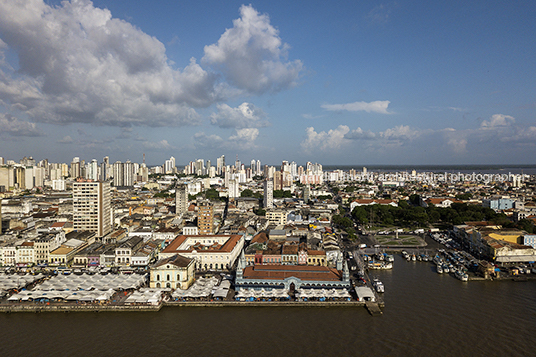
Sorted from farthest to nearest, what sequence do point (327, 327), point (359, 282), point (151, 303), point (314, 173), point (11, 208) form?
point (314, 173), point (11, 208), point (359, 282), point (151, 303), point (327, 327)

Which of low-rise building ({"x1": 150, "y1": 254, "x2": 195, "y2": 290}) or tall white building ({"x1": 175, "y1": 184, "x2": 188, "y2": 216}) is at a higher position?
tall white building ({"x1": 175, "y1": 184, "x2": 188, "y2": 216})

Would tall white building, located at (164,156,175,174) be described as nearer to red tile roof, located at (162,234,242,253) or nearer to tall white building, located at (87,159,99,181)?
tall white building, located at (87,159,99,181)

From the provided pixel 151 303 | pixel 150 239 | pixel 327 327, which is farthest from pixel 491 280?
pixel 150 239

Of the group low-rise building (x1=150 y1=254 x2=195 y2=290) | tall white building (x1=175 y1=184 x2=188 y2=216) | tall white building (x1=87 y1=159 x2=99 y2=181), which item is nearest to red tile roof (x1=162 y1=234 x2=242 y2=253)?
low-rise building (x1=150 y1=254 x2=195 y2=290)

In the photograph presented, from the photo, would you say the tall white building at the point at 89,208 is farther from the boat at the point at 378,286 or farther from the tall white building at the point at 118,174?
the tall white building at the point at 118,174

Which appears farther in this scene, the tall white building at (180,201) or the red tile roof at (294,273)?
the tall white building at (180,201)

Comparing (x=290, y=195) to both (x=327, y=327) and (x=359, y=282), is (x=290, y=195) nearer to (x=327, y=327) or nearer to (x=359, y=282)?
(x=359, y=282)

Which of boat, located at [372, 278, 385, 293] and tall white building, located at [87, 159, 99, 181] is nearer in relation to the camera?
boat, located at [372, 278, 385, 293]

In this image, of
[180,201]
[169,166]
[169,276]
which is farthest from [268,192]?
[169,166]

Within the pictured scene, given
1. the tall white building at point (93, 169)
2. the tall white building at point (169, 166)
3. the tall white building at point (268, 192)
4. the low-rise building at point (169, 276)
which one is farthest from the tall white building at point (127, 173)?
the low-rise building at point (169, 276)
